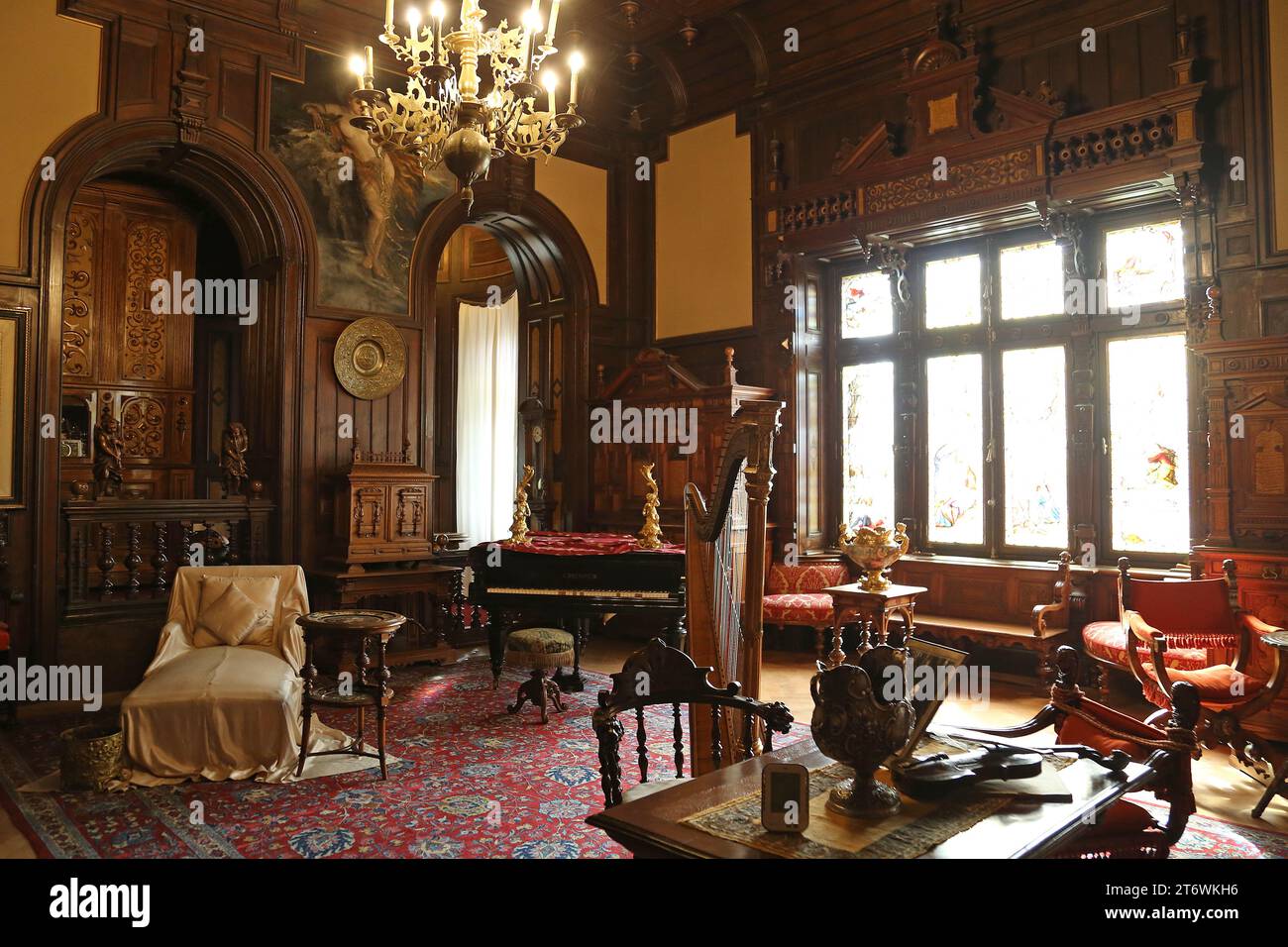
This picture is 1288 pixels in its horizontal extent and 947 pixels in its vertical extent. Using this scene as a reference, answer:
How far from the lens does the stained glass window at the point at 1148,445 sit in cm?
690

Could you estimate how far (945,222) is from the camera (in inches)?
303

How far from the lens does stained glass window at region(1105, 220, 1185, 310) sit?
6.93 metres

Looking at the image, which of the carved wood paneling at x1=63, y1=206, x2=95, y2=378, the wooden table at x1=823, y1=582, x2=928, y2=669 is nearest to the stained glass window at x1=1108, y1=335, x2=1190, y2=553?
the wooden table at x1=823, y1=582, x2=928, y2=669

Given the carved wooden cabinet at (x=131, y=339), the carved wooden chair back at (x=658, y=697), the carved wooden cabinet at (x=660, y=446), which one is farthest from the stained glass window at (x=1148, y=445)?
the carved wooden cabinet at (x=131, y=339)

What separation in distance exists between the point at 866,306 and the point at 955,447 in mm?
1657

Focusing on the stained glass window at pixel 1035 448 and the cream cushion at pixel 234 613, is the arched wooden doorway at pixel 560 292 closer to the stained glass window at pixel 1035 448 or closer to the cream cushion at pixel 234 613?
the cream cushion at pixel 234 613

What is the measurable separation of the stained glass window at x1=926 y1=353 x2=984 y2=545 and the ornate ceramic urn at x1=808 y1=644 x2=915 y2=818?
20.6ft

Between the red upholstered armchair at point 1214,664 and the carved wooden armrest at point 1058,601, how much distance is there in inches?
27.6

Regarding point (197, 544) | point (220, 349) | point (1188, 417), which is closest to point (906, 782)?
point (1188, 417)

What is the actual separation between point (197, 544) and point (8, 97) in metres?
3.37

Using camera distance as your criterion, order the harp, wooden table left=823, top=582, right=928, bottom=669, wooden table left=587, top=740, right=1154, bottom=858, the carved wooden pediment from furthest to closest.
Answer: the carved wooden pediment
wooden table left=823, top=582, right=928, bottom=669
the harp
wooden table left=587, top=740, right=1154, bottom=858

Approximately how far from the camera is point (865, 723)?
2115 millimetres

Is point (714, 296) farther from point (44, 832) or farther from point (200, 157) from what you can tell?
point (44, 832)

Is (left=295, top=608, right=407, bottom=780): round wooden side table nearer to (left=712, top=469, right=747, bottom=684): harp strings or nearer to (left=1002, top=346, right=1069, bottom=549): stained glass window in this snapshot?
(left=712, top=469, right=747, bottom=684): harp strings
